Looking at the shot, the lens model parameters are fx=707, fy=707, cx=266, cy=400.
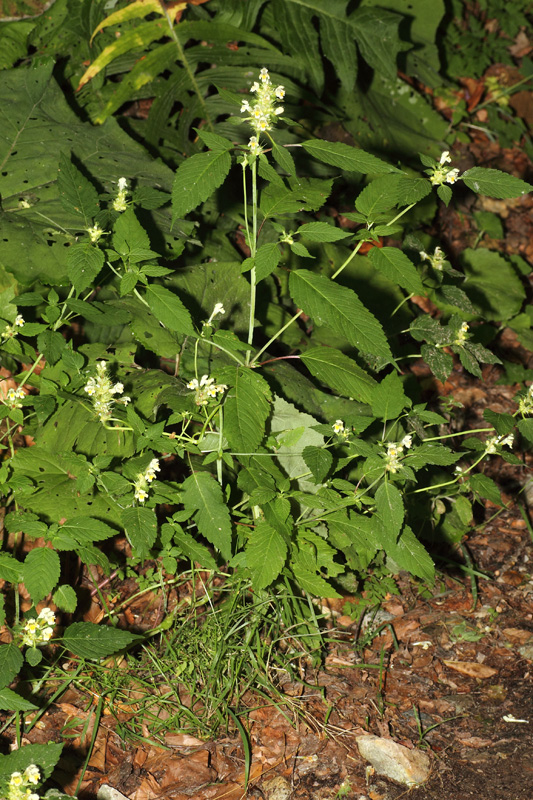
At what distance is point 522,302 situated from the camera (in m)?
3.66

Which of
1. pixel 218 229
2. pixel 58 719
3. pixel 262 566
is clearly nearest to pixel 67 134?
pixel 218 229

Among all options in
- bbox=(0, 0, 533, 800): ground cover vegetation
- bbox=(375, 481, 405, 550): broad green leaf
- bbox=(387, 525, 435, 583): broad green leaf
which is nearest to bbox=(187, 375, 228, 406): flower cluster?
bbox=(0, 0, 533, 800): ground cover vegetation

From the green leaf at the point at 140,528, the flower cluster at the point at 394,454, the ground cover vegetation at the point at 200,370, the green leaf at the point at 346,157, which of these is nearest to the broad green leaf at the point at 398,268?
the ground cover vegetation at the point at 200,370

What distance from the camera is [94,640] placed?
5.84 feet

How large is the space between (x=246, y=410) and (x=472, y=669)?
3.85ft

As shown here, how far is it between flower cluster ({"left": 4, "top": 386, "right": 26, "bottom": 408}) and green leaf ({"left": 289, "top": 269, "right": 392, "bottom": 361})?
83 centimetres

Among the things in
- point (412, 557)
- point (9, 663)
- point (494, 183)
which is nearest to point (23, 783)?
point (9, 663)

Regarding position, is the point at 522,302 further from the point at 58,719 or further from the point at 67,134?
the point at 58,719

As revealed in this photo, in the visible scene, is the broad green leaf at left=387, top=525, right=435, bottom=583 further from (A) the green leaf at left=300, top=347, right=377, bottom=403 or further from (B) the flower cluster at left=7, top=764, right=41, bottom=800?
(B) the flower cluster at left=7, top=764, right=41, bottom=800

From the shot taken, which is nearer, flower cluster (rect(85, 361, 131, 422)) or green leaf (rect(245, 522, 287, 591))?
green leaf (rect(245, 522, 287, 591))

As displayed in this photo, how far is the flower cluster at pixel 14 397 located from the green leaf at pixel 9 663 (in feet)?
2.23

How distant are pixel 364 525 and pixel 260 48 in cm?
238

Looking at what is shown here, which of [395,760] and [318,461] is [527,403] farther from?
[395,760]

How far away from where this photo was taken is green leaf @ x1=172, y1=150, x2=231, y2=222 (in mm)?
1780
